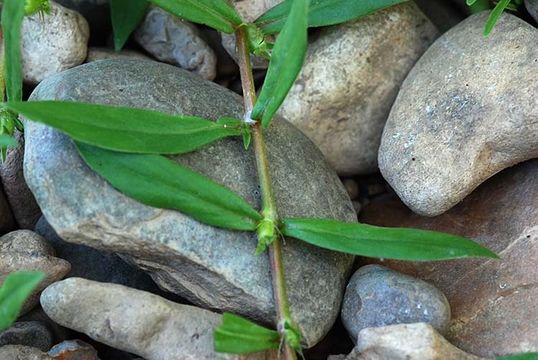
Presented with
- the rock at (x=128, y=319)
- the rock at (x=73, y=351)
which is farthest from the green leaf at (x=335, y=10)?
the rock at (x=73, y=351)

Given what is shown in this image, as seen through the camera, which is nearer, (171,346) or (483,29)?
(171,346)

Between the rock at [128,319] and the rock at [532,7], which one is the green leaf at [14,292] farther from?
the rock at [532,7]

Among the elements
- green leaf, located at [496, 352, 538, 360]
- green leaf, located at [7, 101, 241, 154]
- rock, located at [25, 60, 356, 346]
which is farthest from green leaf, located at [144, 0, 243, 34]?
green leaf, located at [496, 352, 538, 360]

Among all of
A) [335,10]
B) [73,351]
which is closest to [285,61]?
[335,10]

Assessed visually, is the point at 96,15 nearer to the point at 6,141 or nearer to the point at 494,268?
the point at 6,141

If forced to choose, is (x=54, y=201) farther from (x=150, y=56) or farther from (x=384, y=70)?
(x=384, y=70)

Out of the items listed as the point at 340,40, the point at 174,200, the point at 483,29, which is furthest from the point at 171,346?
the point at 483,29
